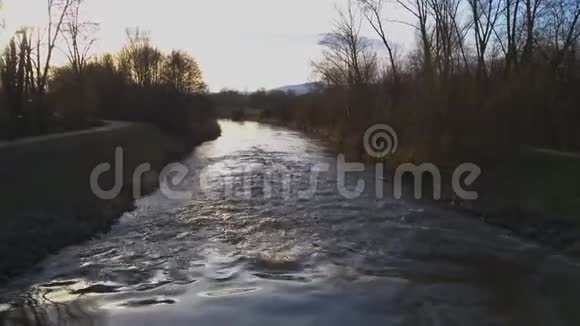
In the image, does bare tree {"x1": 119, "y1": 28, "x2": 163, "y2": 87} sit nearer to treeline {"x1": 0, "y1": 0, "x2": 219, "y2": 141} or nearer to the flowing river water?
treeline {"x1": 0, "y1": 0, "x2": 219, "y2": 141}

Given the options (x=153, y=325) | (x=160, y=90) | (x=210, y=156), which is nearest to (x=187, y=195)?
(x=153, y=325)

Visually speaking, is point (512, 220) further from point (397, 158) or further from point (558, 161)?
point (397, 158)

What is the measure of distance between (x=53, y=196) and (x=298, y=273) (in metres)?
8.24

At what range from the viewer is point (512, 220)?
50.5ft

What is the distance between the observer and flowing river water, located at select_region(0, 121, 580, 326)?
893cm

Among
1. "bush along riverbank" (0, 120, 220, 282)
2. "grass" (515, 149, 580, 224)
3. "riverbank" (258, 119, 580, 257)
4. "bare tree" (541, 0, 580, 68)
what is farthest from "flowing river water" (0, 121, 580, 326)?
"bare tree" (541, 0, 580, 68)

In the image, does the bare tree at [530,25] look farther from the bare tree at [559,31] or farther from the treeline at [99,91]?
the treeline at [99,91]

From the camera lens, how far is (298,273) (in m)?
11.1

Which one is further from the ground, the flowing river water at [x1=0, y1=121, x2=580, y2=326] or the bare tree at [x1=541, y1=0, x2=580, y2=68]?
the bare tree at [x1=541, y1=0, x2=580, y2=68]

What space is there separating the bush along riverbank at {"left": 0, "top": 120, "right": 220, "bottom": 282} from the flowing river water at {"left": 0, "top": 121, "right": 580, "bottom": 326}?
491 mm

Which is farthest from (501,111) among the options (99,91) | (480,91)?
(99,91)

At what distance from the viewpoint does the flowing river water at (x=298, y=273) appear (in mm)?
A: 8930

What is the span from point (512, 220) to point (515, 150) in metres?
7.28

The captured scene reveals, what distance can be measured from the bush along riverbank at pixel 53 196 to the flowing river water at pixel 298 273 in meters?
0.49
